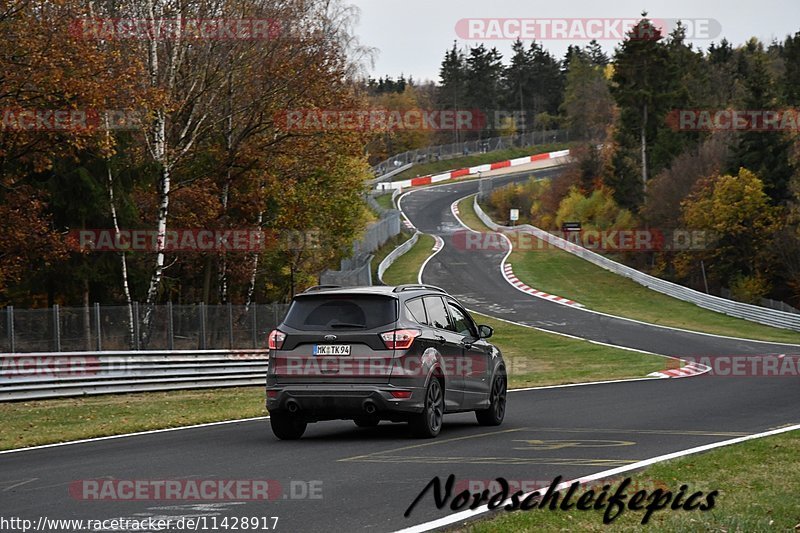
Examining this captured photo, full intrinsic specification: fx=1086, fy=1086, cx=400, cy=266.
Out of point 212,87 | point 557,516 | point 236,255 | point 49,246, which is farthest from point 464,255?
point 557,516

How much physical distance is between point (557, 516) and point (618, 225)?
68.9m

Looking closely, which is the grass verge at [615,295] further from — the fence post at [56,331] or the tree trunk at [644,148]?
the fence post at [56,331]

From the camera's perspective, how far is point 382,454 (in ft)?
37.7

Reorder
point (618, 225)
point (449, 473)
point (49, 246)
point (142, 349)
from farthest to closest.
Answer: point (618, 225), point (49, 246), point (142, 349), point (449, 473)

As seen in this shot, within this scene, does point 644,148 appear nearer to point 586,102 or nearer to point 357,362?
point 586,102

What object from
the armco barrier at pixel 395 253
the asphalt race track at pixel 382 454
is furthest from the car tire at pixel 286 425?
the armco barrier at pixel 395 253

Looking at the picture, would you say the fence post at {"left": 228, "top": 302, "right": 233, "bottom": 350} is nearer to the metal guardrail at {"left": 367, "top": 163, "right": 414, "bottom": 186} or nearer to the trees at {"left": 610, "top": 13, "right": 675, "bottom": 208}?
the trees at {"left": 610, "top": 13, "right": 675, "bottom": 208}

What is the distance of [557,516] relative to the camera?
7734 millimetres

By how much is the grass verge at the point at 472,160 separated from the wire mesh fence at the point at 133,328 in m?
91.9

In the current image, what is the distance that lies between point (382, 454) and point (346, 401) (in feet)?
4.24

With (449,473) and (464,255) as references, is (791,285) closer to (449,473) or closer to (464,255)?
(464,255)

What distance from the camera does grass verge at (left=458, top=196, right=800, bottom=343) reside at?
46.6 m

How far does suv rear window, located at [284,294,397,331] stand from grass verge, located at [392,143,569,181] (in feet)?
352

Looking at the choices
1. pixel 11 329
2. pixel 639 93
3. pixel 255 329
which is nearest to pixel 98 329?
pixel 11 329
